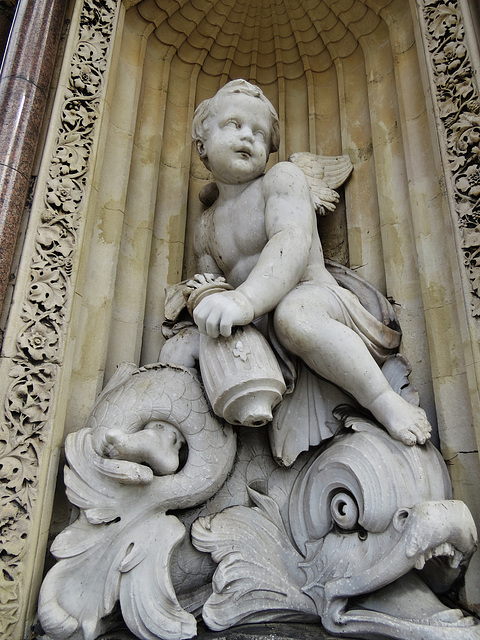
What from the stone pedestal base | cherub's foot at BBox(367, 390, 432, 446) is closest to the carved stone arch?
cherub's foot at BBox(367, 390, 432, 446)

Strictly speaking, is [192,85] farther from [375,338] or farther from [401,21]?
[375,338]

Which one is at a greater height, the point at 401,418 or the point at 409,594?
the point at 401,418

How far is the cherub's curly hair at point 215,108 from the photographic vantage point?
101 inches

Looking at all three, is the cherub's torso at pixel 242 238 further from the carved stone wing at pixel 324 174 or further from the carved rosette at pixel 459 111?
the carved rosette at pixel 459 111

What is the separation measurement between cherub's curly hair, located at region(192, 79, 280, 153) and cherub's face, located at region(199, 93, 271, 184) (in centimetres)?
4

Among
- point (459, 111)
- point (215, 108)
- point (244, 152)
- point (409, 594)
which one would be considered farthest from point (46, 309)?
point (459, 111)

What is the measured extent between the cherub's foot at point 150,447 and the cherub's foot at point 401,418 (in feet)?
2.69

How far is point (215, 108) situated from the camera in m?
2.59

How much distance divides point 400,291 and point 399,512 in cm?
127

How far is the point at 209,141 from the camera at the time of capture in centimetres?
258

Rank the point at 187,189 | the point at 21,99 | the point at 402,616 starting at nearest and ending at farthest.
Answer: the point at 402,616
the point at 21,99
the point at 187,189

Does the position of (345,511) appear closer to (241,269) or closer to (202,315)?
(202,315)

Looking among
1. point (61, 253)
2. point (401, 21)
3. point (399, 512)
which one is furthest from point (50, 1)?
point (399, 512)

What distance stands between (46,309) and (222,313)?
878 mm
